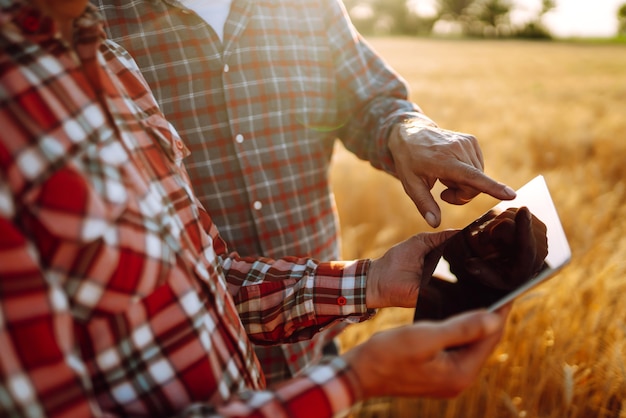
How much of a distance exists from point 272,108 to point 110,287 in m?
0.69

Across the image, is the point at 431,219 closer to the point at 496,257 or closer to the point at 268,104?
the point at 496,257

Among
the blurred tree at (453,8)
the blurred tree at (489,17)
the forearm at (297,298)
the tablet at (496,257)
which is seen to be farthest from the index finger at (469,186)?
the blurred tree at (453,8)

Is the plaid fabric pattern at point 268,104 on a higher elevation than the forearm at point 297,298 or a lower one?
higher

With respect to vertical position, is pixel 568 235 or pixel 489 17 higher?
pixel 568 235

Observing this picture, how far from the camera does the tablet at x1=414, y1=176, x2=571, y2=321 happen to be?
2.14 feet

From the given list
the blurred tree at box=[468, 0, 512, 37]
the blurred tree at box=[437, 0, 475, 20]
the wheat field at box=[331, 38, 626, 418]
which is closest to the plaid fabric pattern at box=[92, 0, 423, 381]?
the wheat field at box=[331, 38, 626, 418]

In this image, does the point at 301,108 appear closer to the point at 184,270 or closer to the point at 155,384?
the point at 184,270

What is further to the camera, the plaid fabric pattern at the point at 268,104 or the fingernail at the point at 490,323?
the plaid fabric pattern at the point at 268,104

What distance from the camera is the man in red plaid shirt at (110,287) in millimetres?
447

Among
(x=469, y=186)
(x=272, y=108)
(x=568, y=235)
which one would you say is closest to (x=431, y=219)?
(x=469, y=186)

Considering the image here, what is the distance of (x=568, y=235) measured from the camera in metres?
2.04

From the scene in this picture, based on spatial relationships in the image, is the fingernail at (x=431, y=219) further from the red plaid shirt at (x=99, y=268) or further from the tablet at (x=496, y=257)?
the red plaid shirt at (x=99, y=268)

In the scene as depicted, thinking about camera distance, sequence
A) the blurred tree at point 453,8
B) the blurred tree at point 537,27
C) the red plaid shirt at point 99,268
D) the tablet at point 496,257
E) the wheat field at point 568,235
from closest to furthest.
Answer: the red plaid shirt at point 99,268
the tablet at point 496,257
the wheat field at point 568,235
the blurred tree at point 537,27
the blurred tree at point 453,8

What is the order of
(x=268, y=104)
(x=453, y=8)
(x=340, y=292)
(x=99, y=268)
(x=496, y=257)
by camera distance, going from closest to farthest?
(x=99, y=268)
(x=496, y=257)
(x=340, y=292)
(x=268, y=104)
(x=453, y=8)
